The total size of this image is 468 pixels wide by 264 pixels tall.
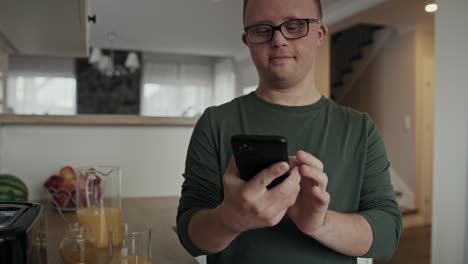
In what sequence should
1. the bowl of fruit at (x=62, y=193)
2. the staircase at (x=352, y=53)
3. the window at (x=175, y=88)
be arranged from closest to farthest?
the bowl of fruit at (x=62, y=193)
the staircase at (x=352, y=53)
the window at (x=175, y=88)

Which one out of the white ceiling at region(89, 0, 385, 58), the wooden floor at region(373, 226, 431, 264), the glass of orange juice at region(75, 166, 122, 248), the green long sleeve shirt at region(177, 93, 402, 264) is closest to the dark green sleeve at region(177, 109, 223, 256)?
the green long sleeve shirt at region(177, 93, 402, 264)

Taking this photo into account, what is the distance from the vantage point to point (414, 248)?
135 inches

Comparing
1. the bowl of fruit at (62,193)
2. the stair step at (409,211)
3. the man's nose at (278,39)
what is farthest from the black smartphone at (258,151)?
the stair step at (409,211)

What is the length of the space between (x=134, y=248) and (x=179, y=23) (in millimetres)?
4848

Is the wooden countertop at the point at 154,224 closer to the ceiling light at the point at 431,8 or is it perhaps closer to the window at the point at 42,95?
the ceiling light at the point at 431,8

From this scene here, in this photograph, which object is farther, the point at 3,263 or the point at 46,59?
the point at 46,59

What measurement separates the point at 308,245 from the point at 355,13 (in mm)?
3688

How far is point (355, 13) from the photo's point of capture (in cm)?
399

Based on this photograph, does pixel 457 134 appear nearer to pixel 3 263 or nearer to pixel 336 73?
pixel 3 263

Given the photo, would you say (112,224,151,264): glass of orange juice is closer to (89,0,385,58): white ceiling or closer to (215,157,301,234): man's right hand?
(215,157,301,234): man's right hand

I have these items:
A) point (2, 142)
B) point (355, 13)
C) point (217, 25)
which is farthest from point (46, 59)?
point (2, 142)

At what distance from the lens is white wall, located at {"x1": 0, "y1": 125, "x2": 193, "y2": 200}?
1.69 metres

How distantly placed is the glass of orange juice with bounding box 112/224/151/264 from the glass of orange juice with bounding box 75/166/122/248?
0.22 metres

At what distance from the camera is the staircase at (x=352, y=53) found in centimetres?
511
